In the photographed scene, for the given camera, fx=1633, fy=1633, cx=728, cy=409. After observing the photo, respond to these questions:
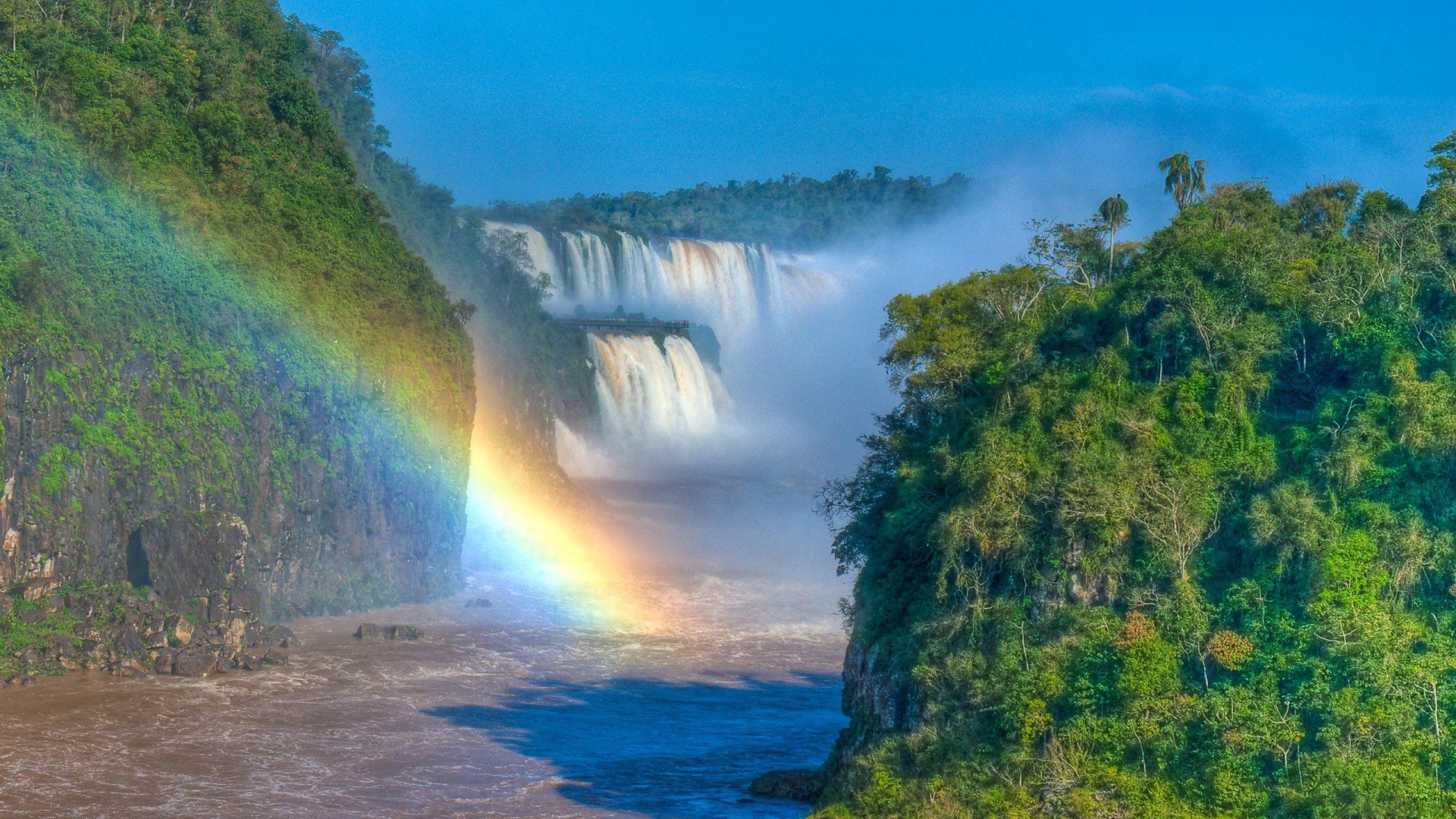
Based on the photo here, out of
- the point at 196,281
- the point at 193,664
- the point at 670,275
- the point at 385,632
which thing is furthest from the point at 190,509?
the point at 670,275

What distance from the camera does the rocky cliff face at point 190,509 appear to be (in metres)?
42.4

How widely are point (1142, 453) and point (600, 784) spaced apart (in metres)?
13.5

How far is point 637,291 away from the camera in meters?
90.4

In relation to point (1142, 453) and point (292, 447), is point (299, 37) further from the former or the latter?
point (1142, 453)

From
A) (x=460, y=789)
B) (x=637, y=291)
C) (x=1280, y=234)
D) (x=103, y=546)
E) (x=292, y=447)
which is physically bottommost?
(x=460, y=789)

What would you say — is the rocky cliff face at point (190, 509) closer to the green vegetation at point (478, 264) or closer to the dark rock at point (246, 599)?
the dark rock at point (246, 599)

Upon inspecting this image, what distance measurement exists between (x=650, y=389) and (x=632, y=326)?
437 centimetres

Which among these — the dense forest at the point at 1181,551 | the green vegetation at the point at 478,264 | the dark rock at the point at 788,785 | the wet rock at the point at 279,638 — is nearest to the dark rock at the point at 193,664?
the wet rock at the point at 279,638

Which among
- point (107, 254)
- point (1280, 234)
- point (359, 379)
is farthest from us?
point (359, 379)

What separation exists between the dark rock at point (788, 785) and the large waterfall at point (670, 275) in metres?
49.4

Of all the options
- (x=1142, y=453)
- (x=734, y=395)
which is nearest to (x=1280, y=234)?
(x=1142, y=453)

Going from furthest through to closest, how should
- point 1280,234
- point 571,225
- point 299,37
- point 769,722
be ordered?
1. point 571,225
2. point 299,37
3. point 769,722
4. point 1280,234

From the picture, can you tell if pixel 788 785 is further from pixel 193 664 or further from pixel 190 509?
pixel 190 509

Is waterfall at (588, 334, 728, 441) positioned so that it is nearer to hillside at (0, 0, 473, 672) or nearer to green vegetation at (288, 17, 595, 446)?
green vegetation at (288, 17, 595, 446)
